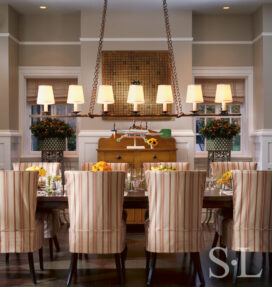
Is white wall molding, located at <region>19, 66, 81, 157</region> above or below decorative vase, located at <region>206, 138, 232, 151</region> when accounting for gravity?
above

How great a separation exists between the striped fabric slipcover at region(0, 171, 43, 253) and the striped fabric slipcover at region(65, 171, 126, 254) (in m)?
0.30

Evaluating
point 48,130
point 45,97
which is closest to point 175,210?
point 45,97

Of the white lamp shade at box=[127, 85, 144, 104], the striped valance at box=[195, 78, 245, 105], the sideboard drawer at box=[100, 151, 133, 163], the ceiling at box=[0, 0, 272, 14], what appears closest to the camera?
the white lamp shade at box=[127, 85, 144, 104]

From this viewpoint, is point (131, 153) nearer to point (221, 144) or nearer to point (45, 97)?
point (221, 144)

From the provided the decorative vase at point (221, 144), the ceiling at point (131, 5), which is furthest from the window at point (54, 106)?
the decorative vase at point (221, 144)

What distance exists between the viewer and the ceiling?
5605 mm

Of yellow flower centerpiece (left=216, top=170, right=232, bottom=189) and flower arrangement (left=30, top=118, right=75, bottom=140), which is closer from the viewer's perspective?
yellow flower centerpiece (left=216, top=170, right=232, bottom=189)

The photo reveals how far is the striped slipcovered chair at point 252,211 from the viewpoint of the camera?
9.72 ft

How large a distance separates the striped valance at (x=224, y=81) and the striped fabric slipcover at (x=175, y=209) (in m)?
3.58

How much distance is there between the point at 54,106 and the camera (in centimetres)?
652

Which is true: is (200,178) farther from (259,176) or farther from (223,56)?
(223,56)

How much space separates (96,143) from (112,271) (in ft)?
8.99

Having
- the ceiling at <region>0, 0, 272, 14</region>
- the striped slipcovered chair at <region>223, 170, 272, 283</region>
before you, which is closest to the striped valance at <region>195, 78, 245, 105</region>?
the ceiling at <region>0, 0, 272, 14</region>

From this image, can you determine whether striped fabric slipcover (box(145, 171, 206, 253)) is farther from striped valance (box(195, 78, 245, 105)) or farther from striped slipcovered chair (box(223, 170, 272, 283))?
striped valance (box(195, 78, 245, 105))
